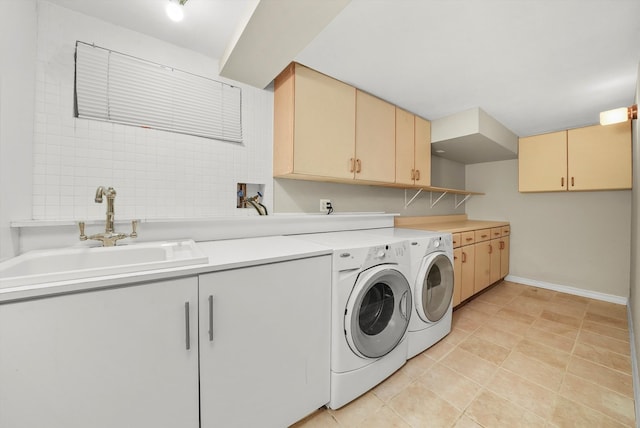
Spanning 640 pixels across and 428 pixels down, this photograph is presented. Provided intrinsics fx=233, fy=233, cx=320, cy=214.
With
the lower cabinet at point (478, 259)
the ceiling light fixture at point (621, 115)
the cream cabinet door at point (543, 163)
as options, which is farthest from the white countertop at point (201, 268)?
the cream cabinet door at point (543, 163)

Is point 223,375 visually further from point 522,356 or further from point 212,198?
point 522,356

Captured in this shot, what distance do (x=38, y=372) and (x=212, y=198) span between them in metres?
1.17

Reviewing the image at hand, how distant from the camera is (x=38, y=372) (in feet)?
2.36

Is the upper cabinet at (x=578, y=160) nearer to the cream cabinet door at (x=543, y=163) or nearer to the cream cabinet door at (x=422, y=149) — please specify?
the cream cabinet door at (x=543, y=163)

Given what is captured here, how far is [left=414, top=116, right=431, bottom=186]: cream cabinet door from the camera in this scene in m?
2.62

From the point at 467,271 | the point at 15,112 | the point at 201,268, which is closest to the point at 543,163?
the point at 467,271

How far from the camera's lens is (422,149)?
2695 millimetres

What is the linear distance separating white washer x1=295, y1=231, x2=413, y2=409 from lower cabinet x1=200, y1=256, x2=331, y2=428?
6cm

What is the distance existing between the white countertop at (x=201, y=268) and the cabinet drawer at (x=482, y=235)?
2.32 m

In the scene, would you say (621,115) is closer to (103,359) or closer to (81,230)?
(103,359)

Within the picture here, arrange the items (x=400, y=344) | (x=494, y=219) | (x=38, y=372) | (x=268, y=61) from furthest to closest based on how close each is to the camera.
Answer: (x=494, y=219), (x=400, y=344), (x=268, y=61), (x=38, y=372)

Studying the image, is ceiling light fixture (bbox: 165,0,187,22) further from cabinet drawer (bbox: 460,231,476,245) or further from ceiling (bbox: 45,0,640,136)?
cabinet drawer (bbox: 460,231,476,245)

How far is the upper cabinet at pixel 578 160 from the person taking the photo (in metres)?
2.57

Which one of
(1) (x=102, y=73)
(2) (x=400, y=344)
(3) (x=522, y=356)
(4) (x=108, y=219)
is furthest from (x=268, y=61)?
(3) (x=522, y=356)
